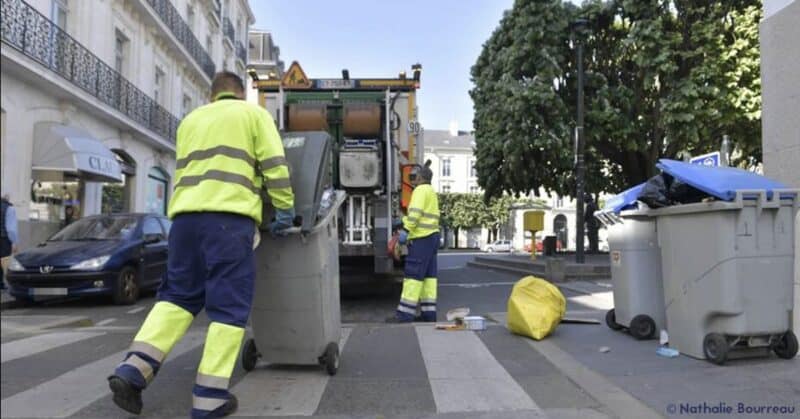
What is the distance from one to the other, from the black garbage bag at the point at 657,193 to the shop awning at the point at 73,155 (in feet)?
30.6

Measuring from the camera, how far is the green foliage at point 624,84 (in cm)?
1566

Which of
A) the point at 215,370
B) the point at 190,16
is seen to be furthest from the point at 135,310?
the point at 190,16

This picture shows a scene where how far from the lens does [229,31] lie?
113 feet

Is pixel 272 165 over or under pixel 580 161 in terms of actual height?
under

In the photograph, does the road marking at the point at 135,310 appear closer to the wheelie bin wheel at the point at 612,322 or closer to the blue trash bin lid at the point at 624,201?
the wheelie bin wheel at the point at 612,322

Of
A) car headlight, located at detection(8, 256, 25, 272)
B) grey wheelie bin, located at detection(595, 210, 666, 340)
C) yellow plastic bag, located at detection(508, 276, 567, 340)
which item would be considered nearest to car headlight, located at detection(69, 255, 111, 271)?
car headlight, located at detection(8, 256, 25, 272)

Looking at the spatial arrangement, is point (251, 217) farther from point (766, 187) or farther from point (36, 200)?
point (36, 200)

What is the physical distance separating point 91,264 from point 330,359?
611 cm

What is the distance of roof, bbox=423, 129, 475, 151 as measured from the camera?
71438 millimetres

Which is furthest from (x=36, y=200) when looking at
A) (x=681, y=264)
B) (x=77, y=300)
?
(x=681, y=264)

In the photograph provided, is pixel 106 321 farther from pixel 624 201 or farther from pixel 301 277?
pixel 624 201

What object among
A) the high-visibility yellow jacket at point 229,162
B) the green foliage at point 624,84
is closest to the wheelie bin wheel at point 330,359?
the high-visibility yellow jacket at point 229,162

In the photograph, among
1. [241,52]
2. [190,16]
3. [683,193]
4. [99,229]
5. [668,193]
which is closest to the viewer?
[683,193]
